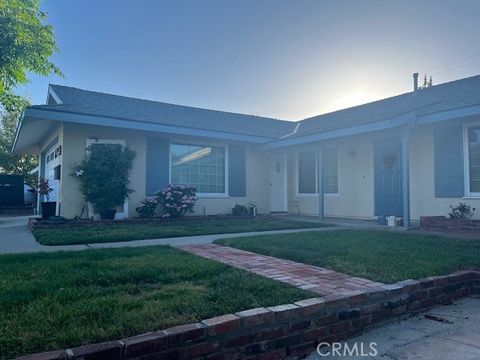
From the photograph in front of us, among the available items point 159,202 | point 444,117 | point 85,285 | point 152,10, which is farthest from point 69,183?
point 444,117

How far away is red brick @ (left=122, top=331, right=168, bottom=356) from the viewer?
2.07m

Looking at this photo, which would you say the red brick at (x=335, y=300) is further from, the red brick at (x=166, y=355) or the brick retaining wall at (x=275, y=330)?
the red brick at (x=166, y=355)

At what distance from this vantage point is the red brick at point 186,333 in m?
2.20

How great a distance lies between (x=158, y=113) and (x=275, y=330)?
10.1 metres

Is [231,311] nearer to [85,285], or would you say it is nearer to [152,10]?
[85,285]

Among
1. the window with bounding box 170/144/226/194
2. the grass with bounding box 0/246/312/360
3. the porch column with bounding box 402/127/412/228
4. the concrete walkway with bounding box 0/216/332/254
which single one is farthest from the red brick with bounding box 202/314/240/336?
the window with bounding box 170/144/226/194

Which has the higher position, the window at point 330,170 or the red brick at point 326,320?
the window at point 330,170

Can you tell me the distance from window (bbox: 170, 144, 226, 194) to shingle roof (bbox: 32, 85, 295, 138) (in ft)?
2.58

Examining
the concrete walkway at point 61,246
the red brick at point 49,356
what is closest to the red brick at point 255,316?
the red brick at point 49,356

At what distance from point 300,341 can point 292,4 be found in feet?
31.1

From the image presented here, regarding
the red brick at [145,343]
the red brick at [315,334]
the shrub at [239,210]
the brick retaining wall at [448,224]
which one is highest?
the shrub at [239,210]

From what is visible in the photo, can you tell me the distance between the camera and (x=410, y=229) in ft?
26.5

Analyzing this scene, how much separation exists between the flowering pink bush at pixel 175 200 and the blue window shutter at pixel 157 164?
0.39 metres

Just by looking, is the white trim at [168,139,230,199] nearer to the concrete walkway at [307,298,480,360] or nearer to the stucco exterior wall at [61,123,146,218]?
the stucco exterior wall at [61,123,146,218]
